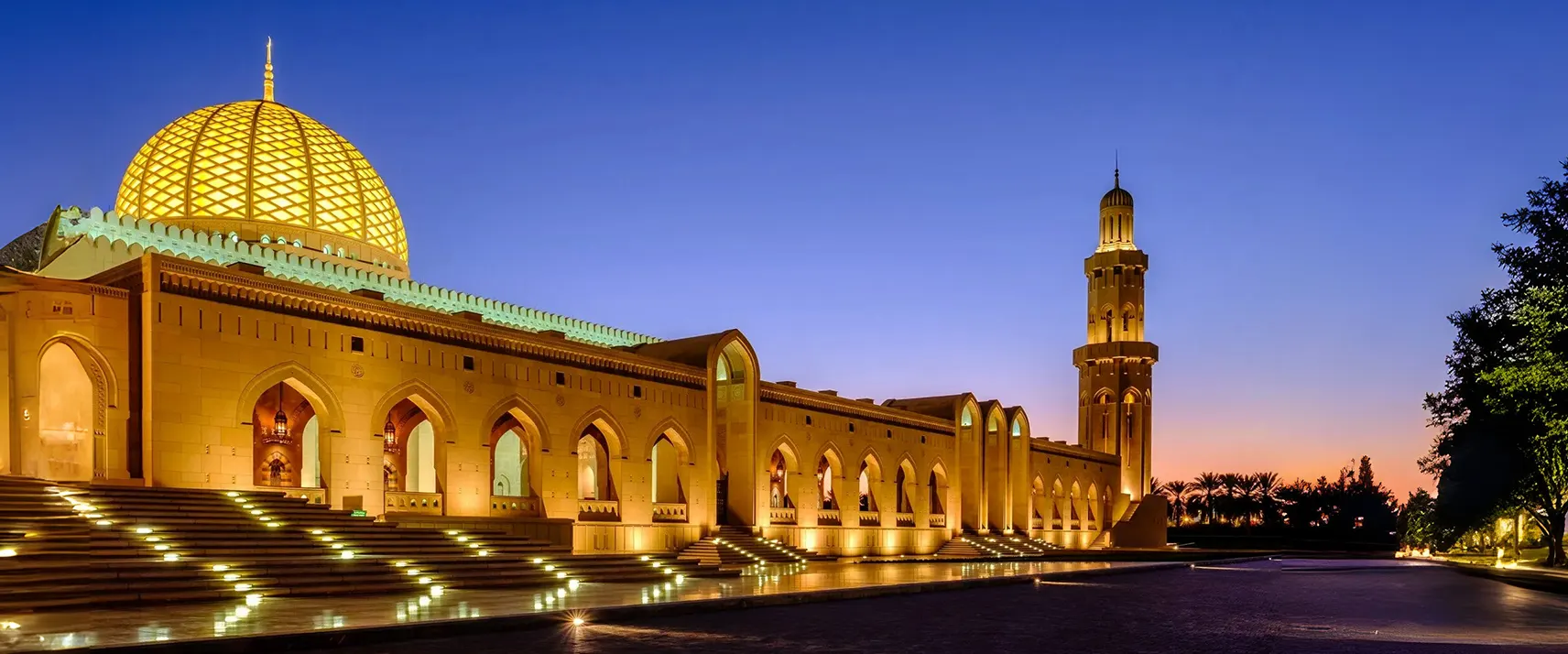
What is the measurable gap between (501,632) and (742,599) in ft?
12.0

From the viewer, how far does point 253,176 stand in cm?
2900

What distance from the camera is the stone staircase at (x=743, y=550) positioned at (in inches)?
1025

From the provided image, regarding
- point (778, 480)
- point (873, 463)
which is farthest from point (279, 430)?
point (778, 480)

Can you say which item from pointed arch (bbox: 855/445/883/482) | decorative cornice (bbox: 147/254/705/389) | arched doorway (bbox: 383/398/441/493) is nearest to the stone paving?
decorative cornice (bbox: 147/254/705/389)

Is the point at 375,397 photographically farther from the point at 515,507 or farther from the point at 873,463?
the point at 873,463

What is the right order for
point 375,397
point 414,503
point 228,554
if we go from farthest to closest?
1. point 414,503
2. point 375,397
3. point 228,554

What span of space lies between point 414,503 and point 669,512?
7470 mm

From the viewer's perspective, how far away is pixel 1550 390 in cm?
1675

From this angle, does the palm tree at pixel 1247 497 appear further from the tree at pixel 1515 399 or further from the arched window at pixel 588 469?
the arched window at pixel 588 469

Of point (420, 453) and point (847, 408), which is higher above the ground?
point (847, 408)

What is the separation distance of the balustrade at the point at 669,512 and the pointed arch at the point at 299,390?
8.82 m

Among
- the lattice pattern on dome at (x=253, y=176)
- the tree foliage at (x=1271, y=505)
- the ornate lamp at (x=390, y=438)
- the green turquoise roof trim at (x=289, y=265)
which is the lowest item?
the tree foliage at (x=1271, y=505)

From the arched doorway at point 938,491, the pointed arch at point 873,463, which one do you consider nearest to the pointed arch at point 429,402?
the pointed arch at point 873,463

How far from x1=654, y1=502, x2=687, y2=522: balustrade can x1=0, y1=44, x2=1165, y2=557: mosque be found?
0.06 metres
